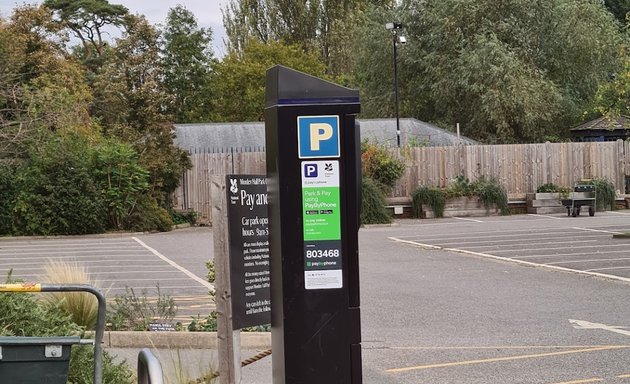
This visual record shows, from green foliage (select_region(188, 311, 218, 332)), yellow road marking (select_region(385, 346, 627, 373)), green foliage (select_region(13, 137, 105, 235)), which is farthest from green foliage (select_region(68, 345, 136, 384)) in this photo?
green foliage (select_region(13, 137, 105, 235))

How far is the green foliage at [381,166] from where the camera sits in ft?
113

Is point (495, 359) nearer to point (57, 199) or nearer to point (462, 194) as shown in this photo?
point (57, 199)

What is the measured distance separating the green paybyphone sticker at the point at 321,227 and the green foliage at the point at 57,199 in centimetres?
2491

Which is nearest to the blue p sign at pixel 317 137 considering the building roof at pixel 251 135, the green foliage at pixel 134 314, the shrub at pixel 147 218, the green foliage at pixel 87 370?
the green foliage at pixel 87 370

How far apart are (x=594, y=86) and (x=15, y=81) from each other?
2894 cm

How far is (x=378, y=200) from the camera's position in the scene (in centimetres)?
3253

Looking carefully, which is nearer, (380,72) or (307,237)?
(307,237)

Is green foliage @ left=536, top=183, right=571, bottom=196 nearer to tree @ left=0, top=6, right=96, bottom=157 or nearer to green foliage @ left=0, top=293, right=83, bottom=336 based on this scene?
tree @ left=0, top=6, right=96, bottom=157

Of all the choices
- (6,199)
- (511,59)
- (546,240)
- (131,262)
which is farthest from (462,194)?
(131,262)

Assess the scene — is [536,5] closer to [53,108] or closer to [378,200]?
[378,200]

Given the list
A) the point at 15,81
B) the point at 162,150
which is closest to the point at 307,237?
the point at 162,150

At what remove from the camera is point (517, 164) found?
37.0m

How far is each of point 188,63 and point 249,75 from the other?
4.51 metres

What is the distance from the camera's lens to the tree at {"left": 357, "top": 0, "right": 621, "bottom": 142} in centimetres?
4562
